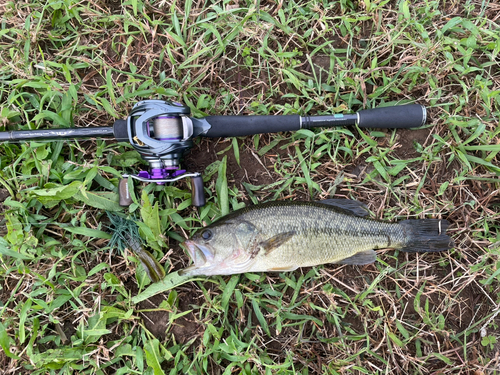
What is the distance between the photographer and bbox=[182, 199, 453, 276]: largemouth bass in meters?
2.88

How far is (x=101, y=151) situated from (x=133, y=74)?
836 millimetres

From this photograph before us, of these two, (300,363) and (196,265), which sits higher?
(196,265)

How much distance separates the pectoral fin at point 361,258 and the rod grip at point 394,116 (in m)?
1.20

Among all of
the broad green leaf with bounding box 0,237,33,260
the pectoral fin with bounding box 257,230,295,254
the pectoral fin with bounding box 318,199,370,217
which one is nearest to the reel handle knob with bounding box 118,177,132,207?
the broad green leaf with bounding box 0,237,33,260

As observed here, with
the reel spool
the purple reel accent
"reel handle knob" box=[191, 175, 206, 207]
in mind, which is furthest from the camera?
"reel handle knob" box=[191, 175, 206, 207]

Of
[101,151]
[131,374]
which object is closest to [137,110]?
[101,151]

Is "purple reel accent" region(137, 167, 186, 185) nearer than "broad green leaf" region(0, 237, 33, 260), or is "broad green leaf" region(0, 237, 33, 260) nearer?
"purple reel accent" region(137, 167, 186, 185)

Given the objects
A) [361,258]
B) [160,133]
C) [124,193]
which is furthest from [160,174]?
[361,258]

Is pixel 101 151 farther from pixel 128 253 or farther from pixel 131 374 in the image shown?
pixel 131 374

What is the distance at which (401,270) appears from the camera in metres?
3.21

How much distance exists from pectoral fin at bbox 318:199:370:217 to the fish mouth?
46.0 inches

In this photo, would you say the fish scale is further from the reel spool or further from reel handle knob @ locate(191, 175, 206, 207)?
the reel spool

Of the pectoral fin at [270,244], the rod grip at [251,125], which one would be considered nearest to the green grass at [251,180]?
the rod grip at [251,125]

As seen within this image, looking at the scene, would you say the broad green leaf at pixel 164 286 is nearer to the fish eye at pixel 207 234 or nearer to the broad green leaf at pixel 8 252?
the fish eye at pixel 207 234
